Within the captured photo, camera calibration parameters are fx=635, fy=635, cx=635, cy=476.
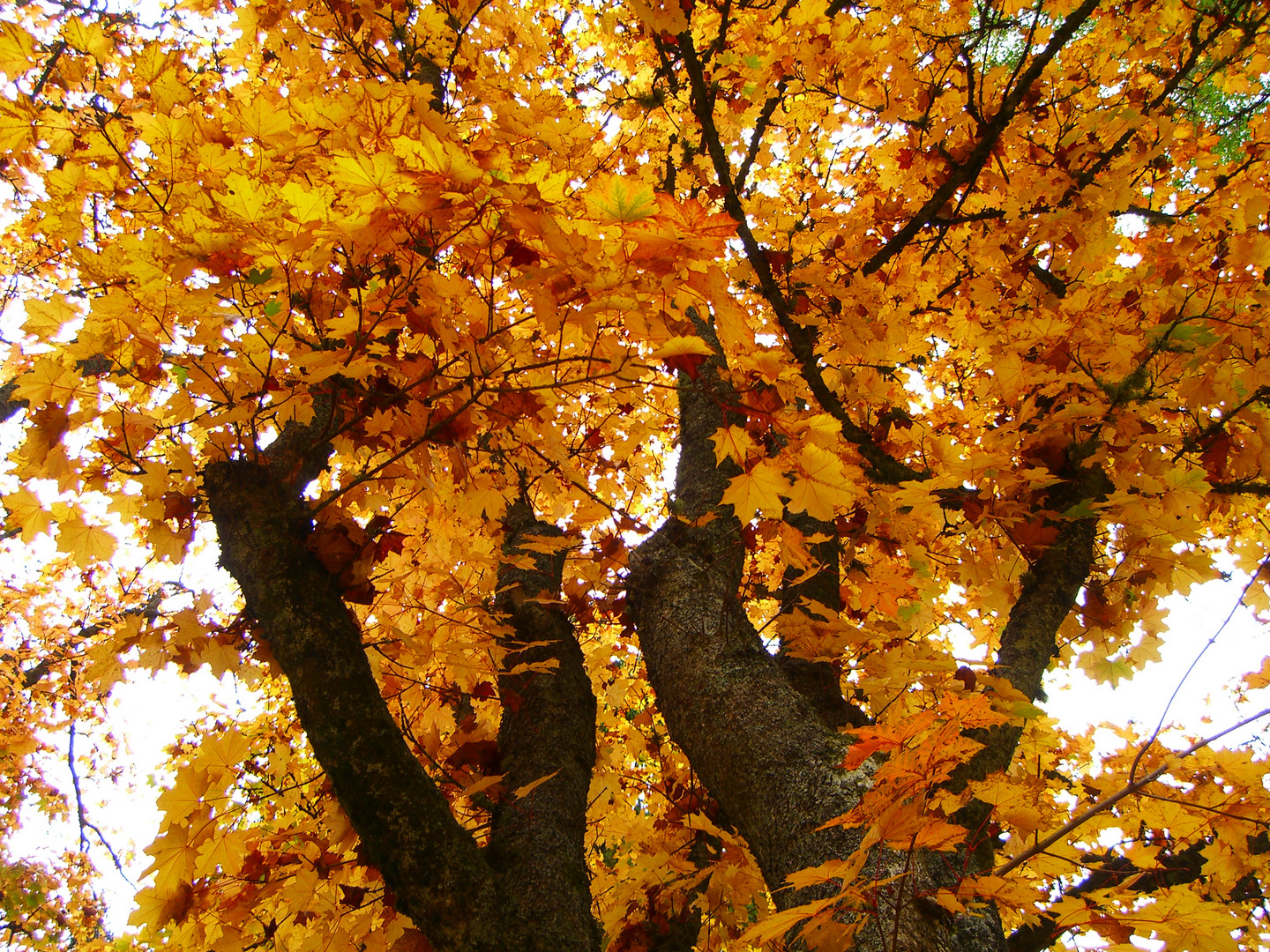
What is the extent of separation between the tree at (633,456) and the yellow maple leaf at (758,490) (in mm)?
20

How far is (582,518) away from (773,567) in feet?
5.23

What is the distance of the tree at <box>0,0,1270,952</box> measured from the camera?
3.97 feet

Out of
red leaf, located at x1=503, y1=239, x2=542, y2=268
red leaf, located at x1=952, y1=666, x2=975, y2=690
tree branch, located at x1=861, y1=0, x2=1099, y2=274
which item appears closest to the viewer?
red leaf, located at x1=503, y1=239, x2=542, y2=268

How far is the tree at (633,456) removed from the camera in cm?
121

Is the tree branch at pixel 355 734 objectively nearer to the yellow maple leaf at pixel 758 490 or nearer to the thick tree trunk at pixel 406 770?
the thick tree trunk at pixel 406 770

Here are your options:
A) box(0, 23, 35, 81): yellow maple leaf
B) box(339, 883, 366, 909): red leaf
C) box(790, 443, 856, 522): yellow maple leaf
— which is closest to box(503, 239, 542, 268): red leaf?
box(790, 443, 856, 522): yellow maple leaf

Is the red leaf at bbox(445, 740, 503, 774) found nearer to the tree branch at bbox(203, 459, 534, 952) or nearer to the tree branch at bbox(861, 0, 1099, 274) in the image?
the tree branch at bbox(203, 459, 534, 952)

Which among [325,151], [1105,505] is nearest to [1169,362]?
[1105,505]

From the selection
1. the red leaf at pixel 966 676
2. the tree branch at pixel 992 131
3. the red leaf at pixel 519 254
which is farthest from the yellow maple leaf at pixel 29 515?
the tree branch at pixel 992 131

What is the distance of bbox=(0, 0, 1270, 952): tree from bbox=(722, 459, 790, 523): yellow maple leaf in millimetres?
20

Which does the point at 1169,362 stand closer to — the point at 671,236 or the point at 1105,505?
the point at 1105,505

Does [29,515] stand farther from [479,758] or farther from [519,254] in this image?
[519,254]

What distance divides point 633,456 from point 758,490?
234 centimetres

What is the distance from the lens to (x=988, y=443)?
2.27 meters
